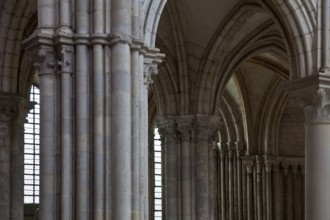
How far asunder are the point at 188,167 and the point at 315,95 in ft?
18.7

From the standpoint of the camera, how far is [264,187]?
31.8 metres

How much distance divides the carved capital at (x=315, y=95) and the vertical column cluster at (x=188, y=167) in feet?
16.5

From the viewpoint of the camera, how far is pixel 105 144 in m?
14.0

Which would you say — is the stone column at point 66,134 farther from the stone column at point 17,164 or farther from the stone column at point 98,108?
the stone column at point 17,164

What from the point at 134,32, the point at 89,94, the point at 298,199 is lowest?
the point at 298,199

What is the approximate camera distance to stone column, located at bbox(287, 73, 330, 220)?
18031 mm

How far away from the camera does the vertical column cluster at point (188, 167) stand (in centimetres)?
2277

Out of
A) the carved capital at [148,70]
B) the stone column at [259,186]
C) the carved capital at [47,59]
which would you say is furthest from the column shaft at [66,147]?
the stone column at [259,186]

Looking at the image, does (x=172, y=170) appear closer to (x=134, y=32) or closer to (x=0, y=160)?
(x=0, y=160)

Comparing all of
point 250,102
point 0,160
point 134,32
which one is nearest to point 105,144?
point 134,32

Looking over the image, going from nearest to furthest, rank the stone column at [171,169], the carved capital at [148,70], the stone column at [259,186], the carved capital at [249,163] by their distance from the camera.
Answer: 1. the carved capital at [148,70]
2. the stone column at [171,169]
3. the stone column at [259,186]
4. the carved capital at [249,163]

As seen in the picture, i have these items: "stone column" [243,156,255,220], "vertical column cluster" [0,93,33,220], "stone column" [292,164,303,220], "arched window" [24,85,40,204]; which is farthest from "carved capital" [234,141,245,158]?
"vertical column cluster" [0,93,33,220]

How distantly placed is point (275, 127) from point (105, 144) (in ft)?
62.1

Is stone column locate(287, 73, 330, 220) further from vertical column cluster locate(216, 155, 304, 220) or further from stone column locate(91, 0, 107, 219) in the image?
vertical column cluster locate(216, 155, 304, 220)
